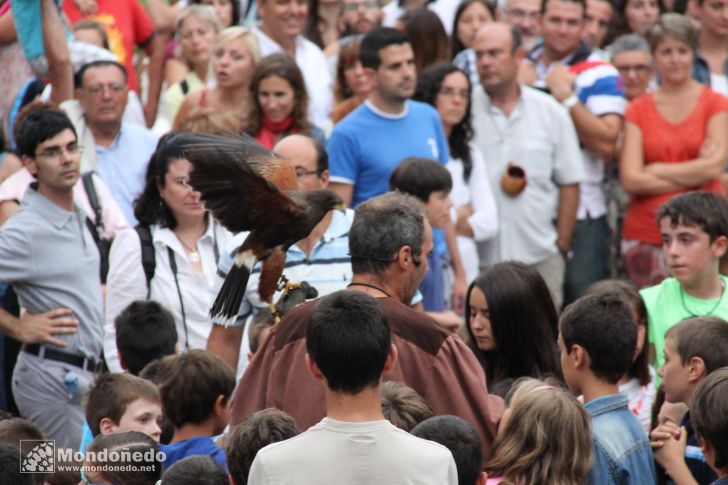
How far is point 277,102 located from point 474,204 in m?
1.73

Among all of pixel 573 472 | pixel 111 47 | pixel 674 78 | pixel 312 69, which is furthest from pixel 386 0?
pixel 573 472

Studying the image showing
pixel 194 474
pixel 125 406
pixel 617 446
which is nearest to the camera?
pixel 194 474

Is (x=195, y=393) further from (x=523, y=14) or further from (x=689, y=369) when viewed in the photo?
(x=523, y=14)

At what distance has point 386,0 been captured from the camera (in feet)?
41.2

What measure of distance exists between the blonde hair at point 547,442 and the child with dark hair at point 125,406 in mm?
1718

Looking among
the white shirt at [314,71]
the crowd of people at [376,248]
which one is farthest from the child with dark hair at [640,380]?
the white shirt at [314,71]

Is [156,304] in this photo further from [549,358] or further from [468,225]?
[468,225]

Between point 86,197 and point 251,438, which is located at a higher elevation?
point 251,438

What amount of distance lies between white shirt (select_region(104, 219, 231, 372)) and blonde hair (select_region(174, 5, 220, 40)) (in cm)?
400

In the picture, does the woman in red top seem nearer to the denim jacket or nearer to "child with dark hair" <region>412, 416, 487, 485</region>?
the denim jacket

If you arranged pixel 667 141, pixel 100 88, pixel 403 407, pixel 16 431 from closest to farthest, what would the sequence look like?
1. pixel 403 407
2. pixel 16 431
3. pixel 100 88
4. pixel 667 141

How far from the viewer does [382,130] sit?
867 cm

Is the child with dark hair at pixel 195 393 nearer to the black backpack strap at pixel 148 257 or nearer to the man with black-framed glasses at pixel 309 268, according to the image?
the man with black-framed glasses at pixel 309 268

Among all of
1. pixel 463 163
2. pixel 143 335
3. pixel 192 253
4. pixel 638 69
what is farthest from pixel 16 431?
pixel 638 69
